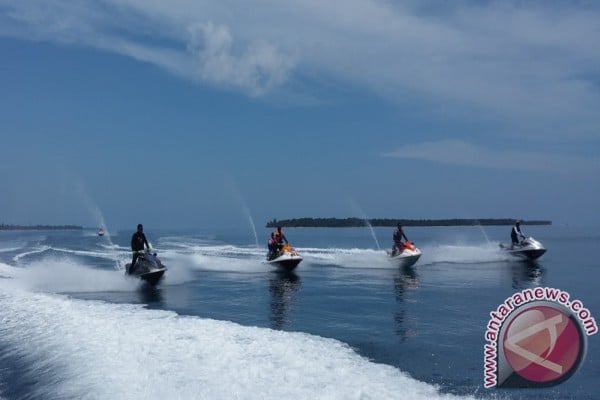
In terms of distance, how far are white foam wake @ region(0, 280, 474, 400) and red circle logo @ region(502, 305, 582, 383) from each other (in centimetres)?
138

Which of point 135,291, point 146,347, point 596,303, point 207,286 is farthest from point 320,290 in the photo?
point 146,347

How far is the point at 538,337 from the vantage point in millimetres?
6809

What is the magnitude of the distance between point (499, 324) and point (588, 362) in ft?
12.4

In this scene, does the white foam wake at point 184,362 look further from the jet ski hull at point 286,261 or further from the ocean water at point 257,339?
the jet ski hull at point 286,261

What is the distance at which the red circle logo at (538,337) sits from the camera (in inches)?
267

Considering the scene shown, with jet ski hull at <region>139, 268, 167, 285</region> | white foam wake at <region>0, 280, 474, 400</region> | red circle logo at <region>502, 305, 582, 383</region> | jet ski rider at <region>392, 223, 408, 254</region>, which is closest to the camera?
red circle logo at <region>502, 305, 582, 383</region>

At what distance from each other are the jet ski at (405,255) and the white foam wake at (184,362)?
16.1 meters

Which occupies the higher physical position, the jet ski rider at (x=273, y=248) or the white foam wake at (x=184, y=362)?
the jet ski rider at (x=273, y=248)

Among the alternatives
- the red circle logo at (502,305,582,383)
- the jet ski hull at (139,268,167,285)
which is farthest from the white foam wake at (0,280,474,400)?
the jet ski hull at (139,268,167,285)

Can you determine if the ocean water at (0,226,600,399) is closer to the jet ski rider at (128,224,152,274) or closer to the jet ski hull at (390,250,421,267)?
the jet ski rider at (128,224,152,274)

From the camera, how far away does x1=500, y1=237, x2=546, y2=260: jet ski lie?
96.1 ft

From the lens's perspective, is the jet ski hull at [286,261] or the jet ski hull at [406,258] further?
the jet ski hull at [406,258]

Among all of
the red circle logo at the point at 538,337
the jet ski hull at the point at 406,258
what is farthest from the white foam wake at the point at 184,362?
the jet ski hull at the point at 406,258

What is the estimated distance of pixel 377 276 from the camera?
24.5m
